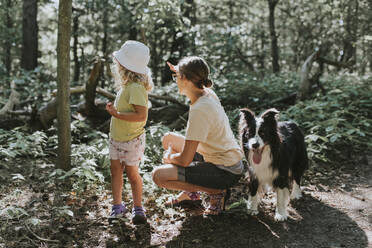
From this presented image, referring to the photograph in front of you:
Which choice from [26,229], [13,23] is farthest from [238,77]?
[13,23]

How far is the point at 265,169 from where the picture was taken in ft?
11.7

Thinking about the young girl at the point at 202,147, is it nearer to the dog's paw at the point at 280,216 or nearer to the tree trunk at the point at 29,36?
the dog's paw at the point at 280,216

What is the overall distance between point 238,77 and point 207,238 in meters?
7.52

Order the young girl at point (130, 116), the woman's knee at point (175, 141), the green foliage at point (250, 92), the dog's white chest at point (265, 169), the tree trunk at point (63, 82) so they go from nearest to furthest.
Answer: the young girl at point (130, 116) → the dog's white chest at point (265, 169) → the woman's knee at point (175, 141) → the tree trunk at point (63, 82) → the green foliage at point (250, 92)

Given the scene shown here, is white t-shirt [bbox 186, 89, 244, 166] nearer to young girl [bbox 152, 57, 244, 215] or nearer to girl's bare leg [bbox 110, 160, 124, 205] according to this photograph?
young girl [bbox 152, 57, 244, 215]

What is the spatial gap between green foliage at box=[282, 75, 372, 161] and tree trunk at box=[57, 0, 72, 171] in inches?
148

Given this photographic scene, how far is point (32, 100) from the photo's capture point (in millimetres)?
8453

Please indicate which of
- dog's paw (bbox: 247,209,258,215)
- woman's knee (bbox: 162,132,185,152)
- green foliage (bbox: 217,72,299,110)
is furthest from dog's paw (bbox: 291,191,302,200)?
green foliage (bbox: 217,72,299,110)

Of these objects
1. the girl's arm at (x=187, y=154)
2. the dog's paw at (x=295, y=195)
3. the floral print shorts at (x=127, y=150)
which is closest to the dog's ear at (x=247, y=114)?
the girl's arm at (x=187, y=154)

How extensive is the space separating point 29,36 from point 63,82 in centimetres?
792

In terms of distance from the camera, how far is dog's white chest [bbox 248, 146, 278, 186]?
3512 millimetres

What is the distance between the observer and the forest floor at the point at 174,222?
3100mm

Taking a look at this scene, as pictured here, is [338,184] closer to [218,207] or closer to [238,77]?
[218,207]

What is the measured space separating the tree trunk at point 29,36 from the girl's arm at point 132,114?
29.5 feet
